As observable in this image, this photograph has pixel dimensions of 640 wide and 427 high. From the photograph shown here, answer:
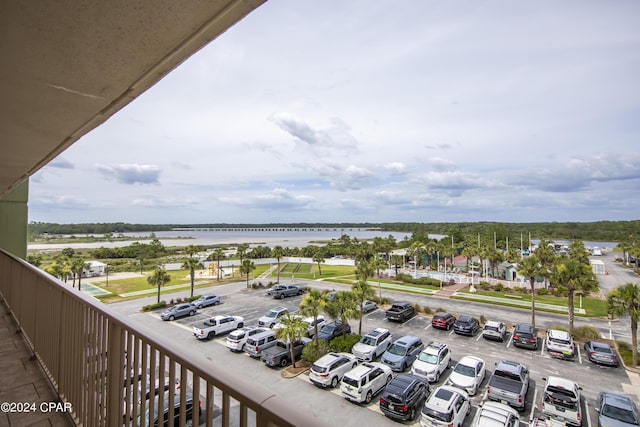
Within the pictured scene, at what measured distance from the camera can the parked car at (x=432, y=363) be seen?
12.7 meters


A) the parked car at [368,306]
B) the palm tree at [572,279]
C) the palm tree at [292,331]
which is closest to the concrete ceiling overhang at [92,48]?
the palm tree at [292,331]

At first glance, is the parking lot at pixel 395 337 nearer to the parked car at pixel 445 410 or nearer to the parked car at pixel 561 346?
the parked car at pixel 561 346

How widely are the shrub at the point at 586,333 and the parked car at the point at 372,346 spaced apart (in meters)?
11.6

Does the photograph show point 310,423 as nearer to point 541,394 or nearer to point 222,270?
point 541,394

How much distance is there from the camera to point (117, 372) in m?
1.89

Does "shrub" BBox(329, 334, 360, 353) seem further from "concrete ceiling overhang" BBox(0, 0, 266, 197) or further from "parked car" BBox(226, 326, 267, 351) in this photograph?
"concrete ceiling overhang" BBox(0, 0, 266, 197)

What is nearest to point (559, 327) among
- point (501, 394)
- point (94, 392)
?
point (501, 394)

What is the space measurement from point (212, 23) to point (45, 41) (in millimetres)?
900

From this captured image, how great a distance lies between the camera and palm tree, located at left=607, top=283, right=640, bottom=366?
1497 cm

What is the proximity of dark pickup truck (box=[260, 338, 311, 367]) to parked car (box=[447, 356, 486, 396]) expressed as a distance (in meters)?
6.88

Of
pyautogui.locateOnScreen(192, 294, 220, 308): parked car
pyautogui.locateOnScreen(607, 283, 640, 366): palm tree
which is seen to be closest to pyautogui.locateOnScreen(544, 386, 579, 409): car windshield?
pyautogui.locateOnScreen(607, 283, 640, 366): palm tree

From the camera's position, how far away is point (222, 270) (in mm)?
41094

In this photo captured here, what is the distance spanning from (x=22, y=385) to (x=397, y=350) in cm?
1401

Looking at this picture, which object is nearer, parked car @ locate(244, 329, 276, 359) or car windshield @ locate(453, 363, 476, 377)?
car windshield @ locate(453, 363, 476, 377)
